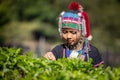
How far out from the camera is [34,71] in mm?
4809

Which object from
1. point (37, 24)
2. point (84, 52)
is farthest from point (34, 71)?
point (37, 24)

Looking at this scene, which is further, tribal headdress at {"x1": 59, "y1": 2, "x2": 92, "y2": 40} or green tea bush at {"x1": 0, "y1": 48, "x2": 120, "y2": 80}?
tribal headdress at {"x1": 59, "y1": 2, "x2": 92, "y2": 40}

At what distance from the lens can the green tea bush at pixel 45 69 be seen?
454cm

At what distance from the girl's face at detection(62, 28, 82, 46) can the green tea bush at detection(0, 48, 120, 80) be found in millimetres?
1269

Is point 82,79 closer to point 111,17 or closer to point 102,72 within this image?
point 102,72

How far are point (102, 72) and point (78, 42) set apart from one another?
1.92m

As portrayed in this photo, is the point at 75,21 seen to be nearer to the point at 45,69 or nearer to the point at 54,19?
the point at 45,69

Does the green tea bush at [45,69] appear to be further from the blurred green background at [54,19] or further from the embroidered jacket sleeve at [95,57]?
the blurred green background at [54,19]

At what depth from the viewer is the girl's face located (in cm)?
664

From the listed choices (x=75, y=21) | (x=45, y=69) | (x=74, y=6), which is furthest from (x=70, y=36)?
(x=45, y=69)

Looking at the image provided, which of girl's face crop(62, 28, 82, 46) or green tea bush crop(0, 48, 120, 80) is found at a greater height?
girl's face crop(62, 28, 82, 46)

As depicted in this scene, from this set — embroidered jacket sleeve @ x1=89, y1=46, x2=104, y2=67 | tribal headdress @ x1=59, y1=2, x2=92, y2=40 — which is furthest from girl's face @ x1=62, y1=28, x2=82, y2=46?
embroidered jacket sleeve @ x1=89, y1=46, x2=104, y2=67

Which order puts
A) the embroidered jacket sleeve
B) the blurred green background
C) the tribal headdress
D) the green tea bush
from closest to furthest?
1. the green tea bush
2. the embroidered jacket sleeve
3. the tribal headdress
4. the blurred green background

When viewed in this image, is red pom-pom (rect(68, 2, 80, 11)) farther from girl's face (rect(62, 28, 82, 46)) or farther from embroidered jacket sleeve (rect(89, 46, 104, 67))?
embroidered jacket sleeve (rect(89, 46, 104, 67))
